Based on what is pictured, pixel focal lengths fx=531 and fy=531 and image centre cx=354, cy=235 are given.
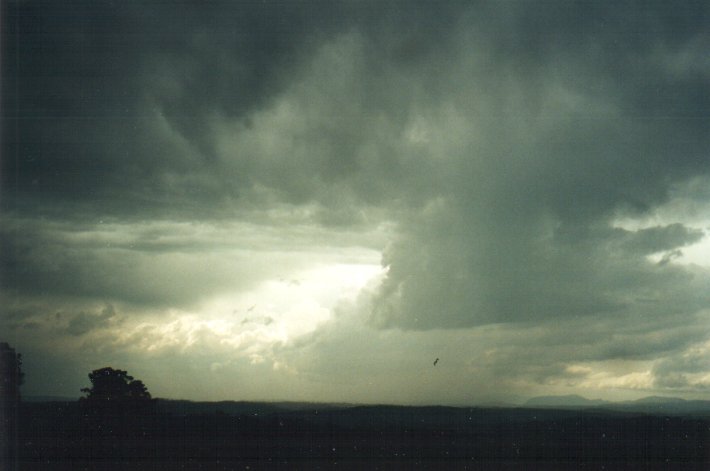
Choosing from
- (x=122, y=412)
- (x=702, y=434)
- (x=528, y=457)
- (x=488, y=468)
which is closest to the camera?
(x=488, y=468)

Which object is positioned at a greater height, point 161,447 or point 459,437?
point 161,447

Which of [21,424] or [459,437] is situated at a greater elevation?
[21,424]

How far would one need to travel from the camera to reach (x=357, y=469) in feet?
155

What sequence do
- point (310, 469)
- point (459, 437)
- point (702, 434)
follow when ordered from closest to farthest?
point (310, 469), point (459, 437), point (702, 434)

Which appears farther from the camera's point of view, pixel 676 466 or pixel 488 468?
pixel 676 466

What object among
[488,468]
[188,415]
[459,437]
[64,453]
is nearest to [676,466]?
[488,468]

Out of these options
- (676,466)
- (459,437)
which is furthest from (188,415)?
(676,466)

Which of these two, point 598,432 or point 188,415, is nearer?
point 188,415

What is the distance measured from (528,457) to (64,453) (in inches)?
1963

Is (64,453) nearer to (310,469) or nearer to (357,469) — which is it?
(310,469)

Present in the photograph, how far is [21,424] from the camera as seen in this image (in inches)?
2822

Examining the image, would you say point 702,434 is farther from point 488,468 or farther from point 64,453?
point 64,453

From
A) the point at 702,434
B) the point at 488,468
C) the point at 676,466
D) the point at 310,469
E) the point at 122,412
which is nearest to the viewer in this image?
the point at 310,469

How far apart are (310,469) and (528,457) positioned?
92.4 ft
